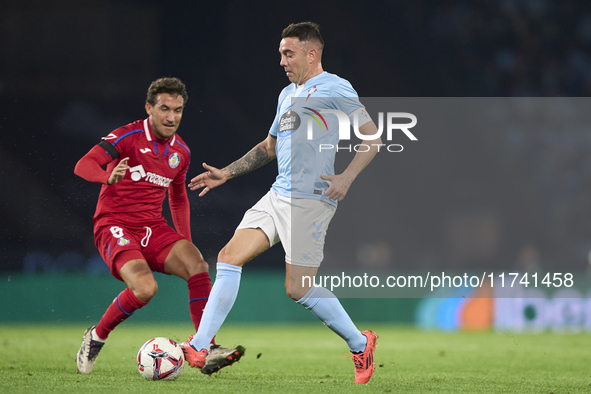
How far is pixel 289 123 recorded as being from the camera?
4.28 m

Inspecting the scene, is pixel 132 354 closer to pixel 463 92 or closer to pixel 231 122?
pixel 231 122

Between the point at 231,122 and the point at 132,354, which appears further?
the point at 231,122

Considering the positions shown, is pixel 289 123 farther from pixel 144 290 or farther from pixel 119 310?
pixel 119 310

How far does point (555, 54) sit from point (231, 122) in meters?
8.65

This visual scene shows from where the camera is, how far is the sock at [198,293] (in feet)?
14.9

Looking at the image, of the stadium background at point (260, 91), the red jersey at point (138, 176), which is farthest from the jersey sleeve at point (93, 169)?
the stadium background at point (260, 91)

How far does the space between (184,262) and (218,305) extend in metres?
0.66

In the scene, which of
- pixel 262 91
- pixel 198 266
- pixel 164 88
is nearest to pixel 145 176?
pixel 164 88

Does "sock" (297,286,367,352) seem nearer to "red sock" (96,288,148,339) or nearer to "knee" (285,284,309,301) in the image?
"knee" (285,284,309,301)

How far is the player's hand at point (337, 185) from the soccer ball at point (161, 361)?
1.23 metres

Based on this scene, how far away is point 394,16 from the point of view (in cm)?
1795

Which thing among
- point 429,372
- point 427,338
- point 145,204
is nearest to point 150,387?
point 145,204

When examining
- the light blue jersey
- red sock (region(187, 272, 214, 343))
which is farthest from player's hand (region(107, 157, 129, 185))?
the light blue jersey

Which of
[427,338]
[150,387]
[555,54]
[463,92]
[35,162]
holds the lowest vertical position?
[150,387]
